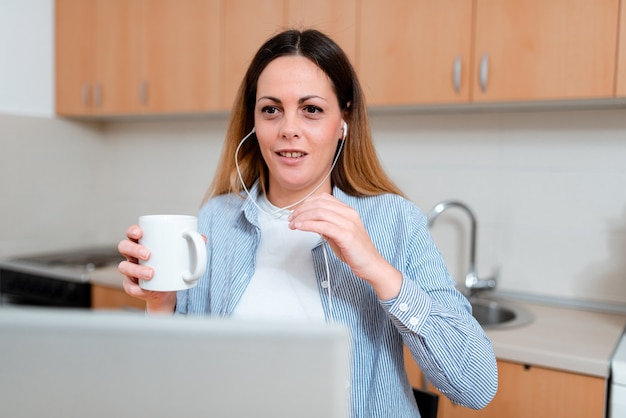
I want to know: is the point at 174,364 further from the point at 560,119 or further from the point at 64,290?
the point at 64,290

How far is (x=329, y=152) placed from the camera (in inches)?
45.9

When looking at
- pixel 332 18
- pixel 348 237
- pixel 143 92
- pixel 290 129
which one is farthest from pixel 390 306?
pixel 143 92

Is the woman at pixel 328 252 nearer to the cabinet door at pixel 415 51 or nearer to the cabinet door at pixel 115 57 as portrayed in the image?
the cabinet door at pixel 415 51

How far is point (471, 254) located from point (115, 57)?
6.03ft

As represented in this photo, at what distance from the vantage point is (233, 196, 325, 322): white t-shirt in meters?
1.10

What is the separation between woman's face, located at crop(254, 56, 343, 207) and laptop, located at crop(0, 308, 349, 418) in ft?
2.63

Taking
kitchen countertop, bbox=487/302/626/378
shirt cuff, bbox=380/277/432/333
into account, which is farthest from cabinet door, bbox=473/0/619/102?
shirt cuff, bbox=380/277/432/333

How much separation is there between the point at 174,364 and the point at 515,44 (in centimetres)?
169

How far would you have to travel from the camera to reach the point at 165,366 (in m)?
0.32

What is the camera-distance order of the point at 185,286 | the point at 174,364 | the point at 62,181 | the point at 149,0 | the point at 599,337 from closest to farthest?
1. the point at 174,364
2. the point at 185,286
3. the point at 599,337
4. the point at 149,0
5. the point at 62,181

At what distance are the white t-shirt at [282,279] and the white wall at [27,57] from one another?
204 centimetres

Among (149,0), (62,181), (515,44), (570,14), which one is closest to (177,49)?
(149,0)

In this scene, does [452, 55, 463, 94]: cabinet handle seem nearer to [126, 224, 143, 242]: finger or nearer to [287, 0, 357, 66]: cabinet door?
[287, 0, 357, 66]: cabinet door

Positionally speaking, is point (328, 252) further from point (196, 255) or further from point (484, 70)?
point (484, 70)
